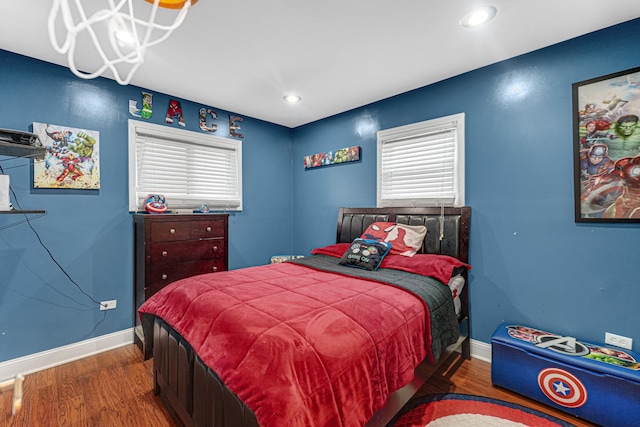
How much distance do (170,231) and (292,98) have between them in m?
1.90

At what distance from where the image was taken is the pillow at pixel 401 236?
2693 millimetres

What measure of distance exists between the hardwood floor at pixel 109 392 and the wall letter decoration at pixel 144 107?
232cm

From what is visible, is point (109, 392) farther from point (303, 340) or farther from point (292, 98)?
point (292, 98)

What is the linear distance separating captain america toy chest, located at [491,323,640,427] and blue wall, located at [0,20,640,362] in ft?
0.88

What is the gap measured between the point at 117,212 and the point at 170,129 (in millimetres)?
1027

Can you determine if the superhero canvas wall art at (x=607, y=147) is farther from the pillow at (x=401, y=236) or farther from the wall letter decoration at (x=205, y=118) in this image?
the wall letter decoration at (x=205, y=118)

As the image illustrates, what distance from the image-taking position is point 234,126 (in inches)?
147

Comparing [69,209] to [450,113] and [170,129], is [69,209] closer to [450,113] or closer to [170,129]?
[170,129]

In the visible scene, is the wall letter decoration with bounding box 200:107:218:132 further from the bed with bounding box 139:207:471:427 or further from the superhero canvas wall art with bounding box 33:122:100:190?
the bed with bounding box 139:207:471:427

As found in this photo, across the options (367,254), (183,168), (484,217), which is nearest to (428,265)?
(367,254)

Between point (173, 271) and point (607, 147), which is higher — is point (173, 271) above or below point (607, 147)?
below

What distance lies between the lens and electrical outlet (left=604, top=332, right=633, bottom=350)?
6.44 feet

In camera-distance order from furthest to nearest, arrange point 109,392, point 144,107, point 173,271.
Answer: point 144,107 < point 173,271 < point 109,392

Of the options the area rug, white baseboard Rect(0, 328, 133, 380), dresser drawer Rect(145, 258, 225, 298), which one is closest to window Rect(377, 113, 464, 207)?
the area rug
